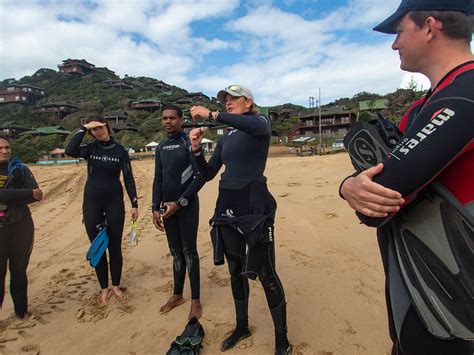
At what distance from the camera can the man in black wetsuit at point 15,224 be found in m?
3.27

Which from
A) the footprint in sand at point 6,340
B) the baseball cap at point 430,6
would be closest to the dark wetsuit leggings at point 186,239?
the footprint in sand at point 6,340

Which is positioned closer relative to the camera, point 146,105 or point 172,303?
point 172,303

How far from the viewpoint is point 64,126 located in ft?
245

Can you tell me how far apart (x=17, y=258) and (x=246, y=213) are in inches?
104

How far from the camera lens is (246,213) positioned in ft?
8.40

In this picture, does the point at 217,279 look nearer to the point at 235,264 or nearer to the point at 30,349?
the point at 235,264

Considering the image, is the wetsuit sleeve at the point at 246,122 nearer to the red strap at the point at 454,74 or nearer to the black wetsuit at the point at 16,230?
the red strap at the point at 454,74

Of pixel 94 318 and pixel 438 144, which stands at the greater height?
pixel 438 144

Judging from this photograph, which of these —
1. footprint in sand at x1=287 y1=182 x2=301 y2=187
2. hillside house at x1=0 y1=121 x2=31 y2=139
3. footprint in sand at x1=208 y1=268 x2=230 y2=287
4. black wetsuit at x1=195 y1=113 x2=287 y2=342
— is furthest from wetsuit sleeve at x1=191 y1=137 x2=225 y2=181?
hillside house at x1=0 y1=121 x2=31 y2=139

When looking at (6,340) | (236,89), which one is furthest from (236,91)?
(6,340)

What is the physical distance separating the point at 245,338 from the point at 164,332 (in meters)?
0.80

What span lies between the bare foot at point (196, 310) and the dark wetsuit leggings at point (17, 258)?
1.86 m

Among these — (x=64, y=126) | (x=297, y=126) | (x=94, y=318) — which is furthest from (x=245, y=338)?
(x=64, y=126)

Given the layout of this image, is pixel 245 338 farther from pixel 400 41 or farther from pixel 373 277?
pixel 400 41
